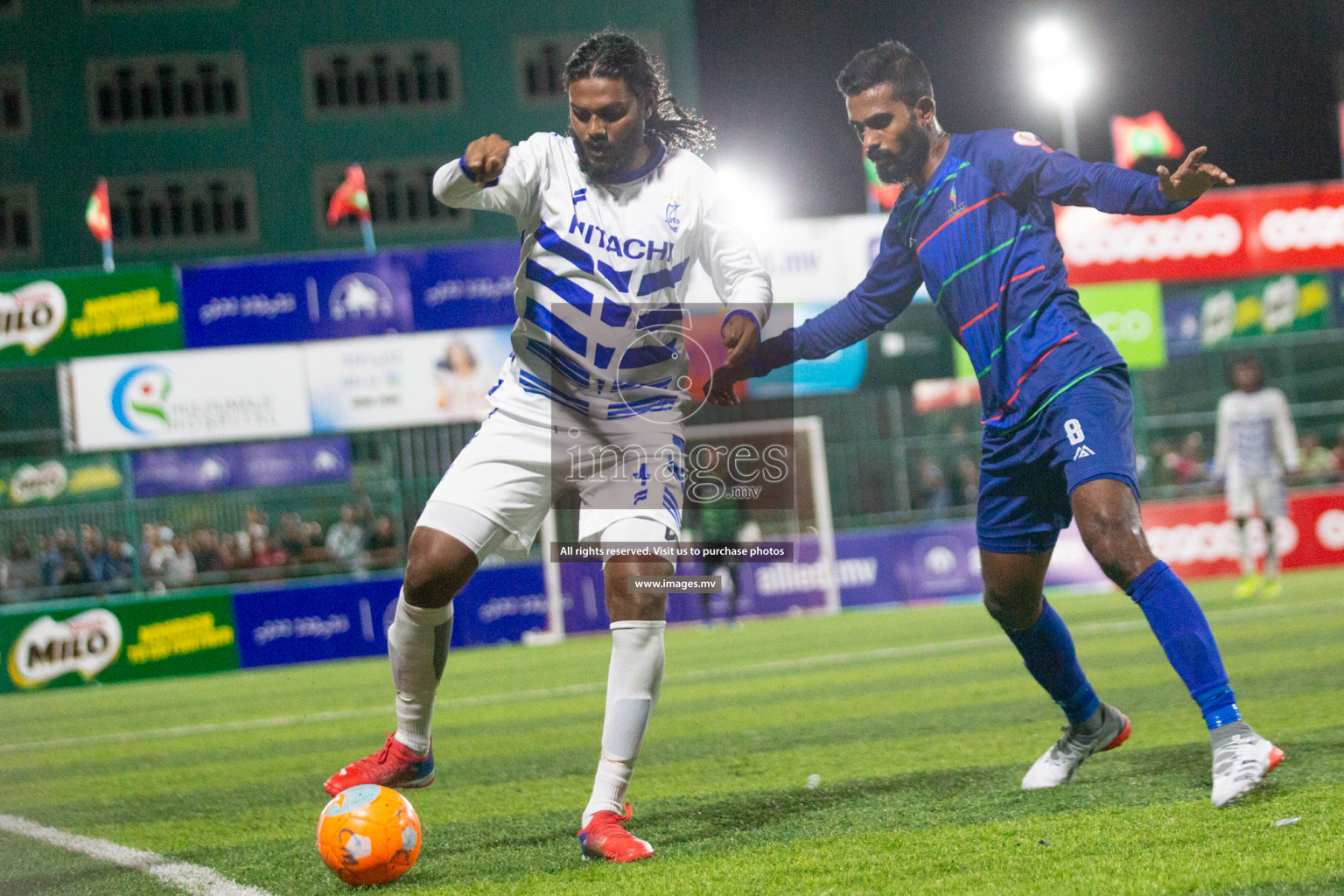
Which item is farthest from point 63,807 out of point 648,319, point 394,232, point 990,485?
point 394,232

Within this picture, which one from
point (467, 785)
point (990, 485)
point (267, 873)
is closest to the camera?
point (267, 873)

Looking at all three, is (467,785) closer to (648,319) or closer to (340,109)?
(648,319)

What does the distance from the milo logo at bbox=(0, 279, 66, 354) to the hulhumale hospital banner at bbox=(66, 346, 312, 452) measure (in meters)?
0.60

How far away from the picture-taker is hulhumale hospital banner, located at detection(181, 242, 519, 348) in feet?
57.0

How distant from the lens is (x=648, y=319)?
13.1 ft

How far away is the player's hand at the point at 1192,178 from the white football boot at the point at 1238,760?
1.48 m

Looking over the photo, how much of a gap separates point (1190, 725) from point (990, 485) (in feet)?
6.98

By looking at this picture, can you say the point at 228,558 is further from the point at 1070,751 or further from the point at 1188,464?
the point at 1070,751

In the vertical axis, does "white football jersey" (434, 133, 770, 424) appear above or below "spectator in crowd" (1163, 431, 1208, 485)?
above

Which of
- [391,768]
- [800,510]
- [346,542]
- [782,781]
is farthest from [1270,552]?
[391,768]

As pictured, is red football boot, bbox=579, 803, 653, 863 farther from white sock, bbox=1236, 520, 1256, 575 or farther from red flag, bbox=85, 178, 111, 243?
red flag, bbox=85, 178, 111, 243

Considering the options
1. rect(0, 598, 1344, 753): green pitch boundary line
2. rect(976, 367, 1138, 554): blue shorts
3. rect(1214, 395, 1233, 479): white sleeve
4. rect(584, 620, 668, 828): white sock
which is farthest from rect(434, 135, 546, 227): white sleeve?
rect(1214, 395, 1233, 479): white sleeve

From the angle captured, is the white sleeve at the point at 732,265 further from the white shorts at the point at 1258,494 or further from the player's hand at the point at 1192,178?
the white shorts at the point at 1258,494

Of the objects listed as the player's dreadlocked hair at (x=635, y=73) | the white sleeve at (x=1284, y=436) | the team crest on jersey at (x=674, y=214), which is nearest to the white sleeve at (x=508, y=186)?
the player's dreadlocked hair at (x=635, y=73)
